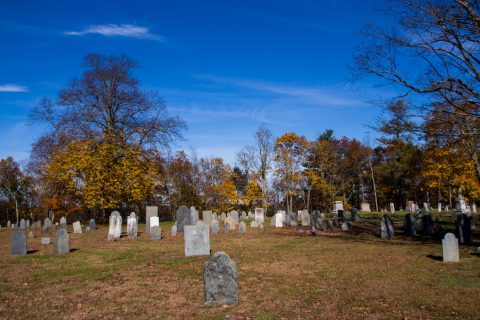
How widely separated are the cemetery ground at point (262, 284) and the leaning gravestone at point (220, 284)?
215 millimetres

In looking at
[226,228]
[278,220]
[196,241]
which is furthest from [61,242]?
[278,220]

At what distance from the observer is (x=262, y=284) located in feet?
25.9

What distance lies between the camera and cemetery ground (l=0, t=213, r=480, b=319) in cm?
605

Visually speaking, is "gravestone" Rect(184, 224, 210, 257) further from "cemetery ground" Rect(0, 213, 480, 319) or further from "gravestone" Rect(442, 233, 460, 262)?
"gravestone" Rect(442, 233, 460, 262)

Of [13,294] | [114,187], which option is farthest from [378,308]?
[114,187]

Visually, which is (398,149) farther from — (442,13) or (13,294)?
(13,294)

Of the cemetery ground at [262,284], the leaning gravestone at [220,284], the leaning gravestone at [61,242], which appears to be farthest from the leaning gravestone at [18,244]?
the leaning gravestone at [220,284]

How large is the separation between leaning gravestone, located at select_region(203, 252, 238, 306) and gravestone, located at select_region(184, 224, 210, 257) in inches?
217

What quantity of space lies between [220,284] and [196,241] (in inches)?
224

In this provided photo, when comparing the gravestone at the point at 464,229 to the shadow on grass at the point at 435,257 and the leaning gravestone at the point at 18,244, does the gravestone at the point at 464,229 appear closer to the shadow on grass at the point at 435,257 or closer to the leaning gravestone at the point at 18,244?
the shadow on grass at the point at 435,257

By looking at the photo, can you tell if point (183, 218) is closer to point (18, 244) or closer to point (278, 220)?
point (278, 220)

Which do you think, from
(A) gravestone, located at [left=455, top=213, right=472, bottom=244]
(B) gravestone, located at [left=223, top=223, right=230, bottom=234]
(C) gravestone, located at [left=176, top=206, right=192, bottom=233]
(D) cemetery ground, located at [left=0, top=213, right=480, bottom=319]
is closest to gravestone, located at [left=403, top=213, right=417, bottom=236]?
(A) gravestone, located at [left=455, top=213, right=472, bottom=244]

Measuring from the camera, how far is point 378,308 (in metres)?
5.94

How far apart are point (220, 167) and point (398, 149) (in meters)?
24.1
